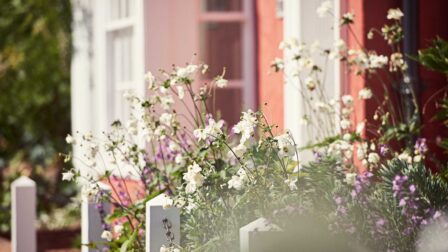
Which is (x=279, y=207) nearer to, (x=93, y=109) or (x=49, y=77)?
(x=93, y=109)

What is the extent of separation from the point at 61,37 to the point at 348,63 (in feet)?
21.4

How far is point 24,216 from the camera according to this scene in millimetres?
6719

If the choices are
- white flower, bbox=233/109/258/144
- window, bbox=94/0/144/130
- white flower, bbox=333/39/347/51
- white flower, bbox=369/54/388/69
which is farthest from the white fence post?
window, bbox=94/0/144/130

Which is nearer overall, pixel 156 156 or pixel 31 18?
pixel 156 156

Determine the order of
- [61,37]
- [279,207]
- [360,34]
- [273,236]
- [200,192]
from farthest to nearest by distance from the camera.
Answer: [61,37] → [360,34] → [200,192] → [279,207] → [273,236]

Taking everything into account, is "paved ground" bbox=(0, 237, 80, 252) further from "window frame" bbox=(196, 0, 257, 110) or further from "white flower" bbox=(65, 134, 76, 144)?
"white flower" bbox=(65, 134, 76, 144)

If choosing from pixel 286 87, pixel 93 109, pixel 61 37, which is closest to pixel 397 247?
pixel 286 87

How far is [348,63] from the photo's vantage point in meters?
6.09

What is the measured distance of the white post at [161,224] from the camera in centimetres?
470

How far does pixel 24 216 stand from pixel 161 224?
2.23 m

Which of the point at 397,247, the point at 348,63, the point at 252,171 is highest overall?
the point at 348,63

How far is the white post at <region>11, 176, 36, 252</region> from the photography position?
669cm

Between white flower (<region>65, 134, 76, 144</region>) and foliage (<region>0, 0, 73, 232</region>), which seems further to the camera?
foliage (<region>0, 0, 73, 232</region>)

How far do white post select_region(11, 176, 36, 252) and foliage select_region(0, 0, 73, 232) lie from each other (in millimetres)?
5156
